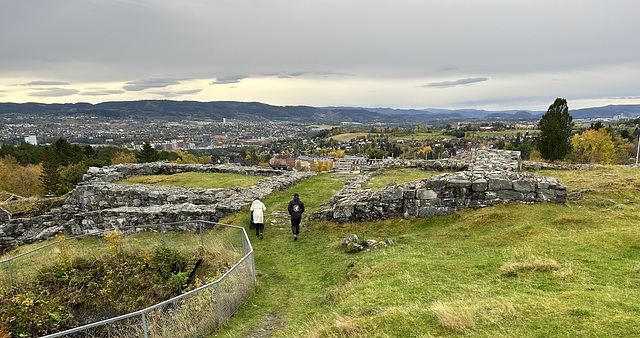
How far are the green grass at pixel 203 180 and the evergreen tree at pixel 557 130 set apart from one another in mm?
31390

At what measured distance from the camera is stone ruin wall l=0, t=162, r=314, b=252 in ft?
56.6

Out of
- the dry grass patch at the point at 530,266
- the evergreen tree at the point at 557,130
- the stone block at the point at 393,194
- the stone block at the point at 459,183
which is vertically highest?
the evergreen tree at the point at 557,130

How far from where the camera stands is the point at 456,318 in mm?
5637

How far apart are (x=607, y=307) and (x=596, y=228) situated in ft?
19.4

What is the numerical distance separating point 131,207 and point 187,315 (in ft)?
46.6

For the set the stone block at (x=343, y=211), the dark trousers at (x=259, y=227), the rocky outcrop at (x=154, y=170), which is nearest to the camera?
the dark trousers at (x=259, y=227)

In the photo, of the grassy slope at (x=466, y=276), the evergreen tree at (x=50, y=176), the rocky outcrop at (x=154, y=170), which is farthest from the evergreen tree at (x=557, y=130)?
the evergreen tree at (x=50, y=176)

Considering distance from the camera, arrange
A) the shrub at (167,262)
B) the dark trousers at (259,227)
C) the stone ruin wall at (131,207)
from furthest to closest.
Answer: the stone ruin wall at (131,207) → the dark trousers at (259,227) → the shrub at (167,262)

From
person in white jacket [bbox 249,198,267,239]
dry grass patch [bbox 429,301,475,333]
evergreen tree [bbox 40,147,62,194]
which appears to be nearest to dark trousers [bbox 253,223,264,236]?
person in white jacket [bbox 249,198,267,239]

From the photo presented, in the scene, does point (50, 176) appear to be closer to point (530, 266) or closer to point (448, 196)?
point (448, 196)

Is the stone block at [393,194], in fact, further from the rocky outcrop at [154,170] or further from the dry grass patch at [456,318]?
the rocky outcrop at [154,170]

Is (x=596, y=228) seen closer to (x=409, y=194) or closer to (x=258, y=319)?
(x=409, y=194)

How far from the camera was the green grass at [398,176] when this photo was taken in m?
20.5

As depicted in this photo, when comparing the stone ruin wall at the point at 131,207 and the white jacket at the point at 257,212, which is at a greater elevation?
the white jacket at the point at 257,212
